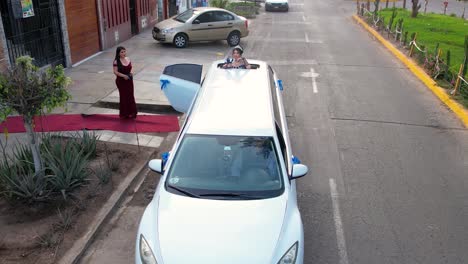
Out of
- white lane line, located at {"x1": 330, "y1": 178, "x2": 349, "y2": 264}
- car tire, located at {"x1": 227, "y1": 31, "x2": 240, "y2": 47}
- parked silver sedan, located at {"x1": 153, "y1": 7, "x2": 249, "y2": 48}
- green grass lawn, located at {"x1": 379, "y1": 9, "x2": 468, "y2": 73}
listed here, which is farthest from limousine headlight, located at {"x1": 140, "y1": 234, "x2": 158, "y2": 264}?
car tire, located at {"x1": 227, "y1": 31, "x2": 240, "y2": 47}

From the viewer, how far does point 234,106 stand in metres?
6.42

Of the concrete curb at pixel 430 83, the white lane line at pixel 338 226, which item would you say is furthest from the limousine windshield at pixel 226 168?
the concrete curb at pixel 430 83

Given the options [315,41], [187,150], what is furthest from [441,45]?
[187,150]

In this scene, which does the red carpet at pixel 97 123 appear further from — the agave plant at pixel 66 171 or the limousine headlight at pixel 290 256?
the limousine headlight at pixel 290 256

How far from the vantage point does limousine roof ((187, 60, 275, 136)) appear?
5863 millimetres

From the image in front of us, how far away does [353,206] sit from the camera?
276 inches

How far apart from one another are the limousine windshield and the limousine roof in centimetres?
16

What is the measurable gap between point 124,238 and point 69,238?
690mm

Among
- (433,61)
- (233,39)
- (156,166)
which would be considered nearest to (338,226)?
(156,166)

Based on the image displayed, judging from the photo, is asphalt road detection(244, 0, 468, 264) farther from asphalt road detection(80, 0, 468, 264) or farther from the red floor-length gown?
the red floor-length gown

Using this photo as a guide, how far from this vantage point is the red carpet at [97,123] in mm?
9492

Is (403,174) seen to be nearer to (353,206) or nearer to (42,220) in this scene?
(353,206)

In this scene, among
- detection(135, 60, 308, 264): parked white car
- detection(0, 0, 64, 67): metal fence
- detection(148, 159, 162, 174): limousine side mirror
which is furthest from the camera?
detection(0, 0, 64, 67): metal fence

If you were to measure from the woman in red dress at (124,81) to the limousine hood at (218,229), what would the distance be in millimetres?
4920
